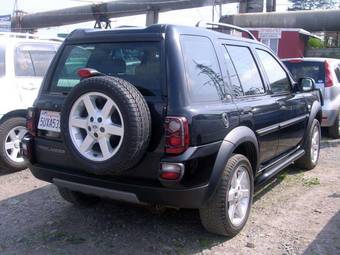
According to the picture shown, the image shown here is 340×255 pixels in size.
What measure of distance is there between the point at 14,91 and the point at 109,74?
2.89 metres

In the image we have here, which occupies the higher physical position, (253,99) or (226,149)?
(253,99)

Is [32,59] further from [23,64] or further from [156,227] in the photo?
[156,227]

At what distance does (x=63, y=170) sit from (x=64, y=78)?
849 millimetres

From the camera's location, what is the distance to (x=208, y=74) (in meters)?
3.72

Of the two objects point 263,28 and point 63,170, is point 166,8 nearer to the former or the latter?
point 263,28

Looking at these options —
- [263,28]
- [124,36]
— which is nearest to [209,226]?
[124,36]

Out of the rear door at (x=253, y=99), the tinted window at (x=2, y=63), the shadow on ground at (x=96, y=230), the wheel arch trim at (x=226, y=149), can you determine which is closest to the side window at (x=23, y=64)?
Result: the tinted window at (x=2, y=63)

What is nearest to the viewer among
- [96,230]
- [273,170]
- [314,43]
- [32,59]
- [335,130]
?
[96,230]

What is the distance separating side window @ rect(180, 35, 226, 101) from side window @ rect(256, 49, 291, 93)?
47.6 inches

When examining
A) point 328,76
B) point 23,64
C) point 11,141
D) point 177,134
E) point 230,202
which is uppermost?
point 23,64

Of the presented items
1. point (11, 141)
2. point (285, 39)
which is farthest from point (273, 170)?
point (285, 39)

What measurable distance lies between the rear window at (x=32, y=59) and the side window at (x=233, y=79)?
11.4 ft

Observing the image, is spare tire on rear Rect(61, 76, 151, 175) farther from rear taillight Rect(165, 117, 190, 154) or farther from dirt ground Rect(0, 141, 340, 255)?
dirt ground Rect(0, 141, 340, 255)

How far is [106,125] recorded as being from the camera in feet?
10.9
